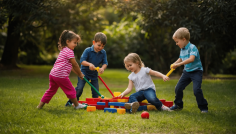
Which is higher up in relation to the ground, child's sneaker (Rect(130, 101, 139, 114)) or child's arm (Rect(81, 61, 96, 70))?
child's arm (Rect(81, 61, 96, 70))

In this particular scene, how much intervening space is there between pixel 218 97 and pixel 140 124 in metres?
4.01

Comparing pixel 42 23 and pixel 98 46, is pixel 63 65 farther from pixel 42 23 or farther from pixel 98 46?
pixel 42 23

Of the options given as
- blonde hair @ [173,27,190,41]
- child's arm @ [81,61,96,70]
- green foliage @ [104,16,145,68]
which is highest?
blonde hair @ [173,27,190,41]

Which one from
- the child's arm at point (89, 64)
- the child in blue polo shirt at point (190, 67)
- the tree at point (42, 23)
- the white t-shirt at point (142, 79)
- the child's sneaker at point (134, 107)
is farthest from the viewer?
the tree at point (42, 23)

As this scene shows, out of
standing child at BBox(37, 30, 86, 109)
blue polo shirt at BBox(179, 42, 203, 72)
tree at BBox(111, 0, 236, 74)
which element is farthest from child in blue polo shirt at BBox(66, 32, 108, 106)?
tree at BBox(111, 0, 236, 74)

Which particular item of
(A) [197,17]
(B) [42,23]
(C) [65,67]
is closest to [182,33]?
(C) [65,67]

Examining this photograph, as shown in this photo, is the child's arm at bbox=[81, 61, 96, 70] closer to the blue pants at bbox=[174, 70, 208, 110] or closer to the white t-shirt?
the white t-shirt

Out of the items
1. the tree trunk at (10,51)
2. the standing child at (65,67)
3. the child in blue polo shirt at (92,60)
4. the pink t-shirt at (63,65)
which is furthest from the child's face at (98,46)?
the tree trunk at (10,51)

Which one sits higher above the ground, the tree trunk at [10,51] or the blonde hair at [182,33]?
the blonde hair at [182,33]

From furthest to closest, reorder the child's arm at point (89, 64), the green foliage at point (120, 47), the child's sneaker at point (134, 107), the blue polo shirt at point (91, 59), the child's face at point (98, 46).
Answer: the green foliage at point (120, 47)
the blue polo shirt at point (91, 59)
the child's face at point (98, 46)
the child's arm at point (89, 64)
the child's sneaker at point (134, 107)

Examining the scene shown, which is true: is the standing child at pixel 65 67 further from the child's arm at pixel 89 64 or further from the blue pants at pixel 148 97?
the blue pants at pixel 148 97

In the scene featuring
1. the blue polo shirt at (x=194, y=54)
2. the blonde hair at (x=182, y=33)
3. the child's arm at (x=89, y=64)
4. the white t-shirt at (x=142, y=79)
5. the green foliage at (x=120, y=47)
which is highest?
the blonde hair at (x=182, y=33)

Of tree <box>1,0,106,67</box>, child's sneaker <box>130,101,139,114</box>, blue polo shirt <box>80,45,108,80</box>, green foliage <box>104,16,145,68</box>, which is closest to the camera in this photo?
child's sneaker <box>130,101,139,114</box>

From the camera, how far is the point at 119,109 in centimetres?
453
